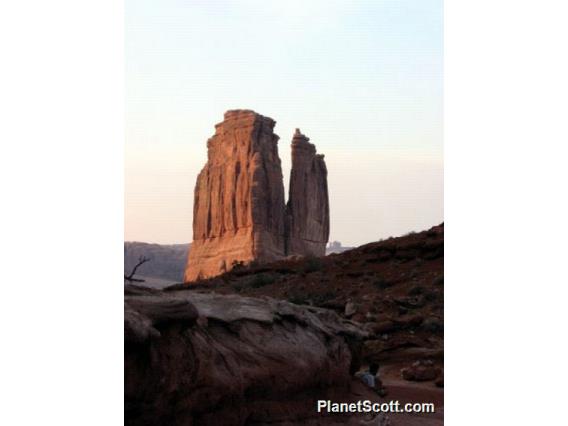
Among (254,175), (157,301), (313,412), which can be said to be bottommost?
(313,412)

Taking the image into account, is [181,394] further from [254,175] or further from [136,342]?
[254,175]

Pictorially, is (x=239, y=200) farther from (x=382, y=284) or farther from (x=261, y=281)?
(x=382, y=284)

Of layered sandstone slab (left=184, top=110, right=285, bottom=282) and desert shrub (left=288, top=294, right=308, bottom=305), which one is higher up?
layered sandstone slab (left=184, top=110, right=285, bottom=282)

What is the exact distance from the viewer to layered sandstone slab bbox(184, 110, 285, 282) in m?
55.3

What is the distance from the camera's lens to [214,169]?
5812 cm

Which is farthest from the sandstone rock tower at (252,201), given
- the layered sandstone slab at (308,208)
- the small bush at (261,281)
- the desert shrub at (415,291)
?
the desert shrub at (415,291)

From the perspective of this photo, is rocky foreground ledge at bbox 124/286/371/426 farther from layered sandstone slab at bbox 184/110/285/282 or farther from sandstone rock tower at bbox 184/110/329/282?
layered sandstone slab at bbox 184/110/285/282

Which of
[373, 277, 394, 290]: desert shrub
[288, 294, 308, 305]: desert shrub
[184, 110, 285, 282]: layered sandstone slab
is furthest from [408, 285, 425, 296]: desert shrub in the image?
[184, 110, 285, 282]: layered sandstone slab

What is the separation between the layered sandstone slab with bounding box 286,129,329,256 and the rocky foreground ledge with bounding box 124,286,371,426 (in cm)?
4804

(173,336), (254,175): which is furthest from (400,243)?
(254,175)

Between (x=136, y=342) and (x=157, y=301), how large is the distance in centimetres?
67

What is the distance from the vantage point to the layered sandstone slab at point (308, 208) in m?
59.0

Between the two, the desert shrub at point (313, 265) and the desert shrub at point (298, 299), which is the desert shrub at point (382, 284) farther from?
the desert shrub at point (313, 265)

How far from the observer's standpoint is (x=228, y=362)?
8.47 metres
